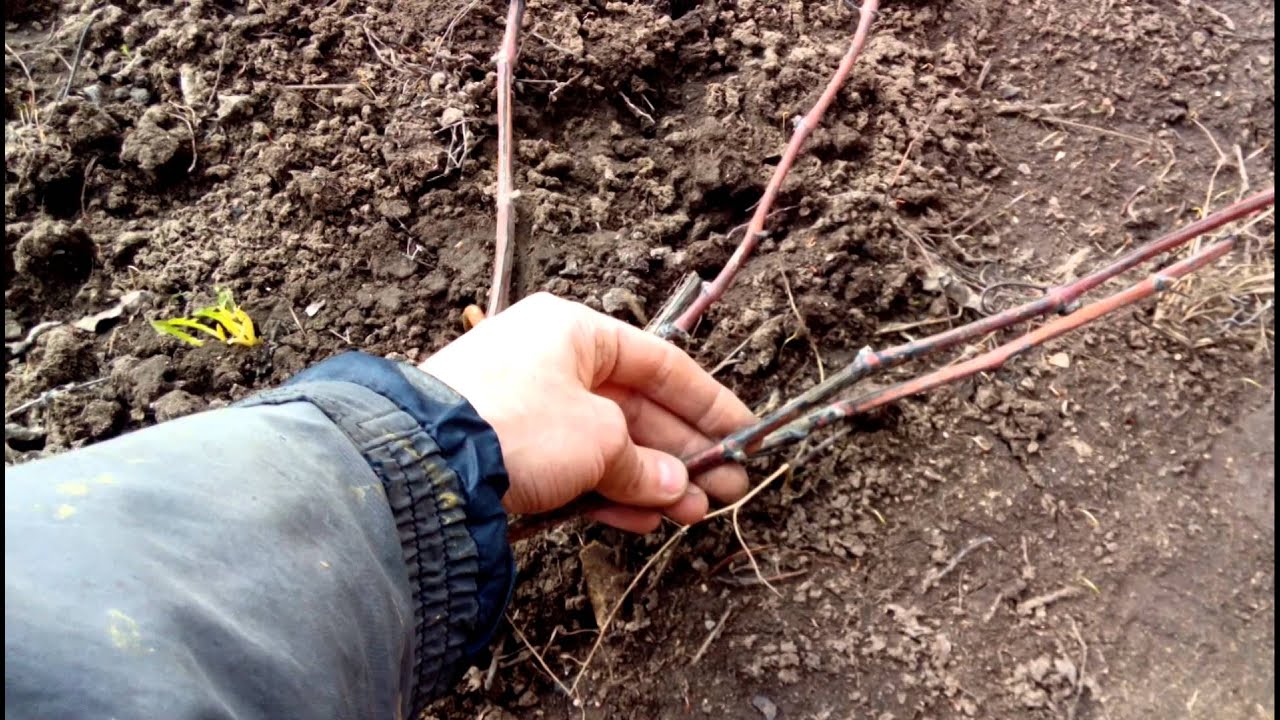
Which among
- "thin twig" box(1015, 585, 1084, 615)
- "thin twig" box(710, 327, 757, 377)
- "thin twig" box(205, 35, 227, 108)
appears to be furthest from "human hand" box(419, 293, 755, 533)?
"thin twig" box(205, 35, 227, 108)

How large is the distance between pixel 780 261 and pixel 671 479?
0.53m

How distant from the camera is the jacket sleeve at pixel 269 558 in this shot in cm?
69

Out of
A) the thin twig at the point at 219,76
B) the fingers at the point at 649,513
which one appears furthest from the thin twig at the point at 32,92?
the fingers at the point at 649,513

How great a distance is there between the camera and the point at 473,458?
110cm

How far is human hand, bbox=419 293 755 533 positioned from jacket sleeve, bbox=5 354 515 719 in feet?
0.28

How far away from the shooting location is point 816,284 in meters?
1.55

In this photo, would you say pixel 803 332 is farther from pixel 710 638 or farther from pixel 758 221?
pixel 710 638

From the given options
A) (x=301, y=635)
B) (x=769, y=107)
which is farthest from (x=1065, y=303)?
(x=301, y=635)

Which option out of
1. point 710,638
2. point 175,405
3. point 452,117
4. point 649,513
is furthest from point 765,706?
point 452,117

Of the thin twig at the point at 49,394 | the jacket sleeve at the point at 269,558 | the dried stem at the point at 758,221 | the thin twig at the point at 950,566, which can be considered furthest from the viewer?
the thin twig at the point at 49,394

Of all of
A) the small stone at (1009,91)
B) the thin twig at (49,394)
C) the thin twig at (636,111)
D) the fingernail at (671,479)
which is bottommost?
the fingernail at (671,479)

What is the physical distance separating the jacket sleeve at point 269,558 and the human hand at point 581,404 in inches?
3.3

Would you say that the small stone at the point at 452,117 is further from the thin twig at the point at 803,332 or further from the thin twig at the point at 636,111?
the thin twig at the point at 803,332

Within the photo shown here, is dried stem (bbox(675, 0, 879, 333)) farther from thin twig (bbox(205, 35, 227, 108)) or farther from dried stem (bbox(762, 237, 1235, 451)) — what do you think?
thin twig (bbox(205, 35, 227, 108))
